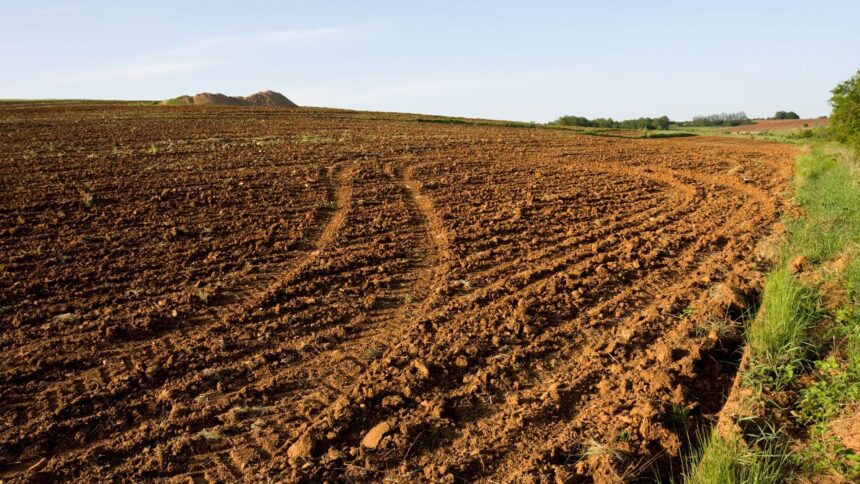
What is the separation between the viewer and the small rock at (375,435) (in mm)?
3830

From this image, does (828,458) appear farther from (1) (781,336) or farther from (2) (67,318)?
(2) (67,318)

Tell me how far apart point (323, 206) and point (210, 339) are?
542cm

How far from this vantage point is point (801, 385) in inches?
170

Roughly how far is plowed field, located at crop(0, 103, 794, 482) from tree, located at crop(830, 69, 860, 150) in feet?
26.9

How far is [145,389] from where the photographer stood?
456 centimetres

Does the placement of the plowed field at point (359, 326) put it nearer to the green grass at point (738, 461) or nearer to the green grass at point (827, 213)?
the green grass at point (738, 461)

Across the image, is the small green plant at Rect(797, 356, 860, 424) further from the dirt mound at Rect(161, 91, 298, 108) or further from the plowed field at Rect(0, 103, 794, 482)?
the dirt mound at Rect(161, 91, 298, 108)

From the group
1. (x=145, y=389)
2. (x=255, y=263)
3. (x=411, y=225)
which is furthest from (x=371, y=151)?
(x=145, y=389)

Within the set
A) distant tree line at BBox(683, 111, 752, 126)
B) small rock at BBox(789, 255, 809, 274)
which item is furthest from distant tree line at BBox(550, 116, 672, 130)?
small rock at BBox(789, 255, 809, 274)

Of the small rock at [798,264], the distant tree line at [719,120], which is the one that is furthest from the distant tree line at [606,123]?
the small rock at [798,264]

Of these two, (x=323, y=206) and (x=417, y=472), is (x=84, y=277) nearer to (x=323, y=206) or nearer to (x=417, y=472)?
(x=323, y=206)

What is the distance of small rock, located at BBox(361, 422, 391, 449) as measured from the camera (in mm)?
3830

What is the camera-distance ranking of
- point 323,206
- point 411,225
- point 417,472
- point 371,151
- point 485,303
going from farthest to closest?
point 371,151 < point 323,206 < point 411,225 < point 485,303 < point 417,472

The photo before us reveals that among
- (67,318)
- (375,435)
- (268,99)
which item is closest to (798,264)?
(375,435)
